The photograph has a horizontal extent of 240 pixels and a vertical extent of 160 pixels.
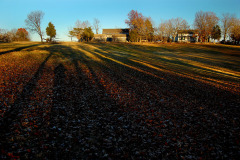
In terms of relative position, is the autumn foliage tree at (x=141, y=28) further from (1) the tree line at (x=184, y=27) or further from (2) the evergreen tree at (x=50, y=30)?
(2) the evergreen tree at (x=50, y=30)

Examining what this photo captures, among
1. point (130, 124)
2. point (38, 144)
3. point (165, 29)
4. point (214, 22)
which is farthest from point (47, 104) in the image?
point (214, 22)

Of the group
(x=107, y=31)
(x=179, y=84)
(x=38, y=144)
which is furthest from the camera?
(x=107, y=31)

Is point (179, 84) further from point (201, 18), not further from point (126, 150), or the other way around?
point (201, 18)

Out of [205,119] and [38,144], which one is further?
[205,119]

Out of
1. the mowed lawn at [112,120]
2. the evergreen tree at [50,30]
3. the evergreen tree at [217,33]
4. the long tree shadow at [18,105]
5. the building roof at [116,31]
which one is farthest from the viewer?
the building roof at [116,31]

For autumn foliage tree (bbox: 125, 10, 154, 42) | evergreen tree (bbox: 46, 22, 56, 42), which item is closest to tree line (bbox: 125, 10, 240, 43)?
autumn foliage tree (bbox: 125, 10, 154, 42)

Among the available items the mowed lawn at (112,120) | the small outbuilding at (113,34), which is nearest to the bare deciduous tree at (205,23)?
the small outbuilding at (113,34)

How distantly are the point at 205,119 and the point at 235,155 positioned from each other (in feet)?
11.2

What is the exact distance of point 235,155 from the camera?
20.1ft

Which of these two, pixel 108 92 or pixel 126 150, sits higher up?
pixel 108 92

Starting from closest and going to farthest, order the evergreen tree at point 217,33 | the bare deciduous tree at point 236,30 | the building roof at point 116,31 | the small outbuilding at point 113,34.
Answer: the bare deciduous tree at point 236,30
the evergreen tree at point 217,33
the small outbuilding at point 113,34
the building roof at point 116,31

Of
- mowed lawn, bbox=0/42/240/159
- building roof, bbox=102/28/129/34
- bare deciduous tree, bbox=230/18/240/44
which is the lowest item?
mowed lawn, bbox=0/42/240/159

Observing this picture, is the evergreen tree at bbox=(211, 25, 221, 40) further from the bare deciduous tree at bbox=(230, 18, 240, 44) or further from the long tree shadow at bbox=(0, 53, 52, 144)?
the long tree shadow at bbox=(0, 53, 52, 144)

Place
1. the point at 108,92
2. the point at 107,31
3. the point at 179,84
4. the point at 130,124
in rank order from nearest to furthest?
the point at 130,124 → the point at 108,92 → the point at 179,84 → the point at 107,31
